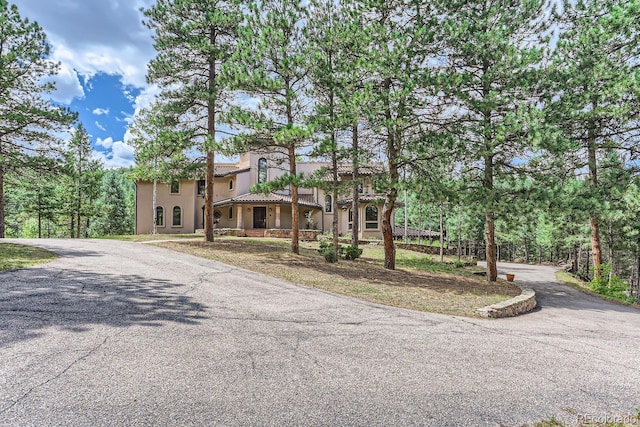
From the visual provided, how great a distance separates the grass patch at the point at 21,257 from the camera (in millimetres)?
9219

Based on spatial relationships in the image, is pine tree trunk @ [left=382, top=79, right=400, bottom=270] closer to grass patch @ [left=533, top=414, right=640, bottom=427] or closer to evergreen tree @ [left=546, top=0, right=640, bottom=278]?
evergreen tree @ [left=546, top=0, right=640, bottom=278]

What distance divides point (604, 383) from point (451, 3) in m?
12.6

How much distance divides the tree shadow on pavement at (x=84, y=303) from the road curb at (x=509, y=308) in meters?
6.37

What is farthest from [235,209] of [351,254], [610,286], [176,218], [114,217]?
[114,217]

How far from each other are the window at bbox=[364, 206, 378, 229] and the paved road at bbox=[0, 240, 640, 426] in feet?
68.4

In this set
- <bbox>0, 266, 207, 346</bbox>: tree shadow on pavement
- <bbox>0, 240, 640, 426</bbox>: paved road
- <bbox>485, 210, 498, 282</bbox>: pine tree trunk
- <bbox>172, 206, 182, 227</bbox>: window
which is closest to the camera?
<bbox>0, 240, 640, 426</bbox>: paved road

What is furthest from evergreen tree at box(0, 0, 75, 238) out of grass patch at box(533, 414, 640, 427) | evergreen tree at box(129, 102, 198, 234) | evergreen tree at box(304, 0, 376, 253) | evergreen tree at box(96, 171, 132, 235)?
evergreen tree at box(96, 171, 132, 235)

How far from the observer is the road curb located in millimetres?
7851

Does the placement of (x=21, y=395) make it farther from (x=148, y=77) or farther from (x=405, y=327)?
(x=148, y=77)

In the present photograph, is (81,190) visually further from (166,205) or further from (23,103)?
(23,103)

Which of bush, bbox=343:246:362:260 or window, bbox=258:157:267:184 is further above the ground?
window, bbox=258:157:267:184

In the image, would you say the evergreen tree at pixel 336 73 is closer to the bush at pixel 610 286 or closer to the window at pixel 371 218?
the bush at pixel 610 286

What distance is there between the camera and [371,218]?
2880 cm

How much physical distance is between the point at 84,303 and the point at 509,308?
9333mm
